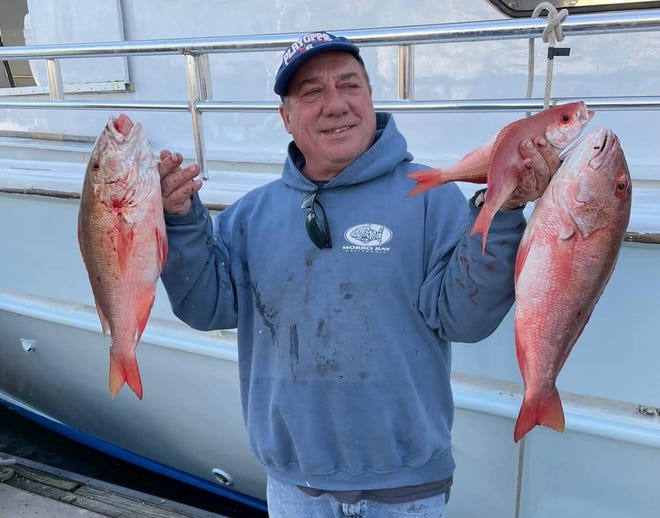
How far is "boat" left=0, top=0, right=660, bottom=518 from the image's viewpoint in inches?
91.4

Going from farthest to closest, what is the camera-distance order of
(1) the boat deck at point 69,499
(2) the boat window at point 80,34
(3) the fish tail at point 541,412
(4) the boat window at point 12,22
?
(4) the boat window at point 12,22
(2) the boat window at point 80,34
(1) the boat deck at point 69,499
(3) the fish tail at point 541,412

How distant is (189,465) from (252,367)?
6.60ft

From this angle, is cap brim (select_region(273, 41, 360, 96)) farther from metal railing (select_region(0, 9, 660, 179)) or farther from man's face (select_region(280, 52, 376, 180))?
metal railing (select_region(0, 9, 660, 179))

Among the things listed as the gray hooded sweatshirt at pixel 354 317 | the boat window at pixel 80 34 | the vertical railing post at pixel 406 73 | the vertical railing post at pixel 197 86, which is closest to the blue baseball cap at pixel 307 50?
the gray hooded sweatshirt at pixel 354 317

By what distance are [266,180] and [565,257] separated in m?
2.02

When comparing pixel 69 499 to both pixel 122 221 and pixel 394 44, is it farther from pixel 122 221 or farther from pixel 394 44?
pixel 394 44

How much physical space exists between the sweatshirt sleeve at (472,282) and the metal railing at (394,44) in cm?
80

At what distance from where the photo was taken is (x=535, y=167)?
1.36 m

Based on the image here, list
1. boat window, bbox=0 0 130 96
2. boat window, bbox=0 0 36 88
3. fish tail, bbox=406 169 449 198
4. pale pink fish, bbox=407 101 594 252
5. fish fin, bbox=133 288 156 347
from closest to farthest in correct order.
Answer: pale pink fish, bbox=407 101 594 252 < fish tail, bbox=406 169 449 198 < fish fin, bbox=133 288 156 347 < boat window, bbox=0 0 130 96 < boat window, bbox=0 0 36 88

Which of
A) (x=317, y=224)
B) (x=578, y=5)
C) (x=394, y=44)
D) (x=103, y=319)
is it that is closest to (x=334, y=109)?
(x=317, y=224)

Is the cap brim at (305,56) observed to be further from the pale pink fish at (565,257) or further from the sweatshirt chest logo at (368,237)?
the pale pink fish at (565,257)

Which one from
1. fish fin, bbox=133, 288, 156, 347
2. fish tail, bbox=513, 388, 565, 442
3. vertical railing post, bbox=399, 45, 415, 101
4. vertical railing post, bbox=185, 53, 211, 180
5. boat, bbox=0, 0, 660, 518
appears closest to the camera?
fish tail, bbox=513, 388, 565, 442

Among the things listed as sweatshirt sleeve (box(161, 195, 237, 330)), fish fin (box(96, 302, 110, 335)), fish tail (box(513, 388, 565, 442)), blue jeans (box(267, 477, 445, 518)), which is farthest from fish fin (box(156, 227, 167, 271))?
fish tail (box(513, 388, 565, 442))

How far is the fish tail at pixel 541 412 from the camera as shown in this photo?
61.0 inches
